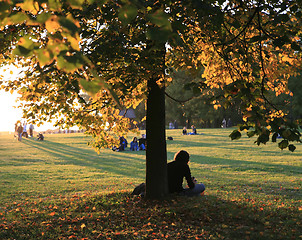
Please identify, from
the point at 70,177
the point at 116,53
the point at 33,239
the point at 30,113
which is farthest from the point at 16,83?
the point at 70,177

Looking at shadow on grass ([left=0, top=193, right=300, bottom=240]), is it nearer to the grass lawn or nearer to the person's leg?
the grass lawn

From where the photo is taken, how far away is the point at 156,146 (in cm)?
860

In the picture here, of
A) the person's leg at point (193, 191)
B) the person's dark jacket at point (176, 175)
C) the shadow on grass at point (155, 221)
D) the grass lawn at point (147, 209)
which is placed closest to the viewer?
the shadow on grass at point (155, 221)

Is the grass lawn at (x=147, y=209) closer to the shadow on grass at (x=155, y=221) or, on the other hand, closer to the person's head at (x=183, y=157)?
the shadow on grass at (x=155, y=221)

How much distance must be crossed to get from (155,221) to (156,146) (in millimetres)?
2153

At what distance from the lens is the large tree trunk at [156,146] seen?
28.1 ft

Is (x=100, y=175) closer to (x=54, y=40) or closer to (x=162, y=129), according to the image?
(x=162, y=129)

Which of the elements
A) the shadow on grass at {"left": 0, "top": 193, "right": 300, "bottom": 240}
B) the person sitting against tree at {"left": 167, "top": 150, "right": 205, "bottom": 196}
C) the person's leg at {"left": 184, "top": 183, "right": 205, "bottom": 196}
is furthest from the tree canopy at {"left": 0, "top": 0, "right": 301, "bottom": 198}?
the shadow on grass at {"left": 0, "top": 193, "right": 300, "bottom": 240}

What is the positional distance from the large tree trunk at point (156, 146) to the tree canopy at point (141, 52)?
0.03 m

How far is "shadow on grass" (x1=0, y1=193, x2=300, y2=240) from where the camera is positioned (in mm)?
6281

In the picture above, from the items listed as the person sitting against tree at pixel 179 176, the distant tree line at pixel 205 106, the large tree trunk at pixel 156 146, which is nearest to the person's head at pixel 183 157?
the person sitting against tree at pixel 179 176

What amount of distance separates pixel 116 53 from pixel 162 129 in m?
2.78

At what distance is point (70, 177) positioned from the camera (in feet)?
51.4

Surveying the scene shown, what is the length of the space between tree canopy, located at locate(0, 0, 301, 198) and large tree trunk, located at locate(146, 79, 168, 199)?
0.03 m
